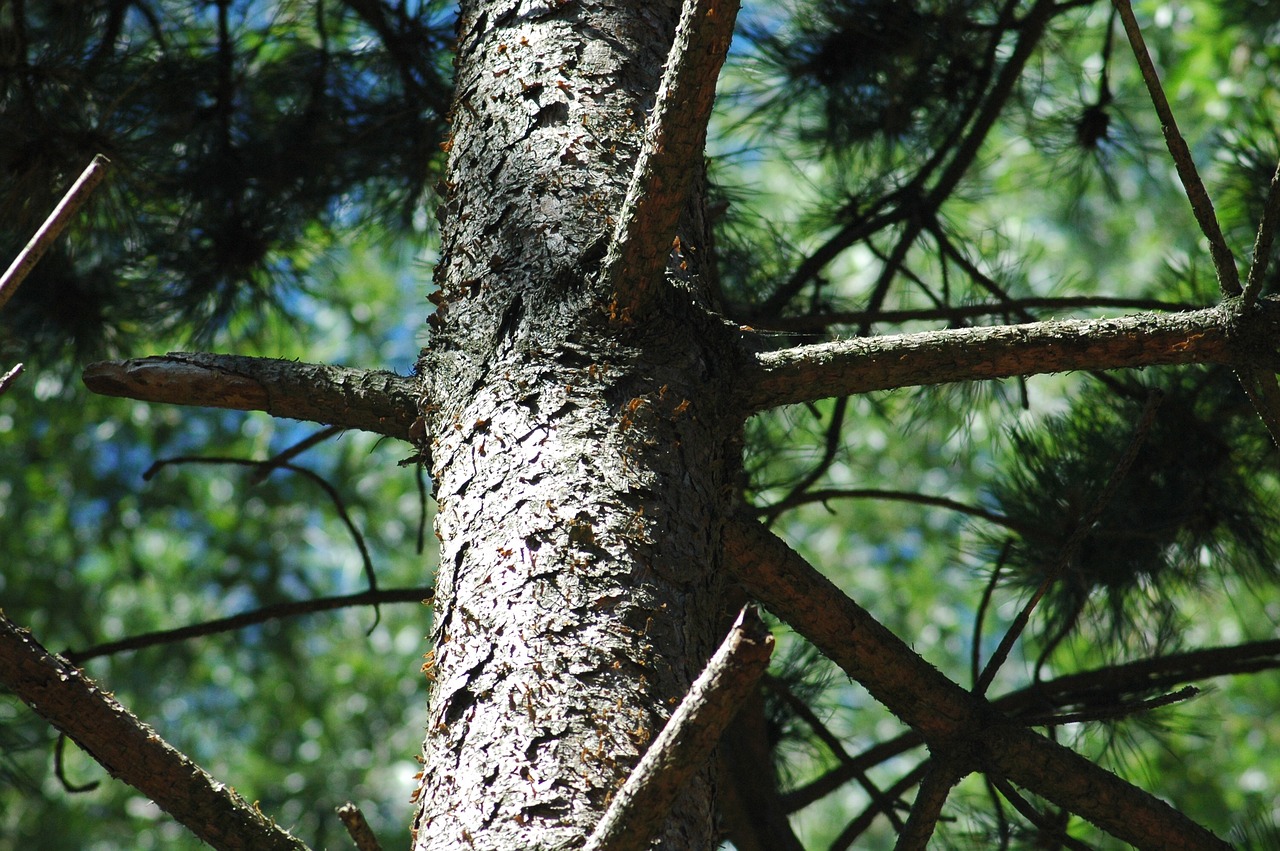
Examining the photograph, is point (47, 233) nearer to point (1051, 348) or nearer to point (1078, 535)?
point (1051, 348)

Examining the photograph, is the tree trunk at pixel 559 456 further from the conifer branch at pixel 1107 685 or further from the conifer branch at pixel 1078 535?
the conifer branch at pixel 1107 685

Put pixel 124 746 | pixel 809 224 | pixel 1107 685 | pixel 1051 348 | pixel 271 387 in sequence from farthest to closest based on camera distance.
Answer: pixel 809 224, pixel 1107 685, pixel 271 387, pixel 1051 348, pixel 124 746

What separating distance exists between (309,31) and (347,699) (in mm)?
5435

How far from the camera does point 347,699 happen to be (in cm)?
741

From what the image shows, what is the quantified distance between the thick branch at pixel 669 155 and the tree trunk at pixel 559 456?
39 millimetres

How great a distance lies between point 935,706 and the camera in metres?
1.25

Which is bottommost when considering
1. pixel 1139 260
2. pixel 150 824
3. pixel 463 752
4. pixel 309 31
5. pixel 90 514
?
pixel 463 752

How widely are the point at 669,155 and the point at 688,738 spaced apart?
1.84ft

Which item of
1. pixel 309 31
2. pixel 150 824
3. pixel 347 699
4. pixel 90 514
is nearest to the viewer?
pixel 309 31

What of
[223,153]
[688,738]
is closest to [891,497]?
[688,738]

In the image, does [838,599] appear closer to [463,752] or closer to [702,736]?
[463,752]

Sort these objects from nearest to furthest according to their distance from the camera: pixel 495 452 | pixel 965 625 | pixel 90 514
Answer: pixel 495 452 → pixel 90 514 → pixel 965 625

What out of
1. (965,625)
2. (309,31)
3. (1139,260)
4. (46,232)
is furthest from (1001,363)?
(1139,260)

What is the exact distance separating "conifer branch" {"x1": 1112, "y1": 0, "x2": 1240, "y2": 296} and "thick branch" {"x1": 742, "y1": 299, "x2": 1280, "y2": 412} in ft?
0.19
